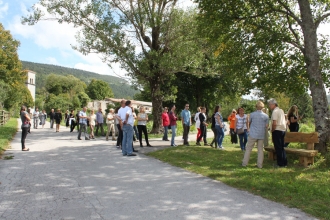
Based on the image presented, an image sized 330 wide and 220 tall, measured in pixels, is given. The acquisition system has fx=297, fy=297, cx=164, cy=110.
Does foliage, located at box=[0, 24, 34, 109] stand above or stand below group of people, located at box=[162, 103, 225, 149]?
above

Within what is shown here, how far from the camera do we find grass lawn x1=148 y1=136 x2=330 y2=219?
5.24 m

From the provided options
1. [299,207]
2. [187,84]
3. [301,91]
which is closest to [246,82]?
[301,91]

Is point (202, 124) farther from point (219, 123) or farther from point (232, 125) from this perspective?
point (232, 125)

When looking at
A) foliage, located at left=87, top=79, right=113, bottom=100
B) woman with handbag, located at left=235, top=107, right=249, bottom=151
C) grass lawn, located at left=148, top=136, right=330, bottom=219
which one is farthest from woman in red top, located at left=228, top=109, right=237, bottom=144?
foliage, located at left=87, top=79, right=113, bottom=100

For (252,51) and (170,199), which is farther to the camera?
(252,51)

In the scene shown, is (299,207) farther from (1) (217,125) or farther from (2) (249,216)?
(1) (217,125)

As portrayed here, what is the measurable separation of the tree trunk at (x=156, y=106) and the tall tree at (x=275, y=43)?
357 inches

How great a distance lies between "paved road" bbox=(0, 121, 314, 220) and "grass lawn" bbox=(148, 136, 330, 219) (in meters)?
0.38

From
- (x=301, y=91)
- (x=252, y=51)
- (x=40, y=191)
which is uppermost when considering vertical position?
(x=252, y=51)

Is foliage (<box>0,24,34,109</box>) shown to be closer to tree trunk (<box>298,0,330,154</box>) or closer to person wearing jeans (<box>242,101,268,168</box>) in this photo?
person wearing jeans (<box>242,101,268,168</box>)

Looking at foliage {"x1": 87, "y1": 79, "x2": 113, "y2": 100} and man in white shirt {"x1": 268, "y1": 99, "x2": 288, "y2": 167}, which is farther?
foliage {"x1": 87, "y1": 79, "x2": 113, "y2": 100}

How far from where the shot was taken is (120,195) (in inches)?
216

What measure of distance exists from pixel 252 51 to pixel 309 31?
1.85 metres

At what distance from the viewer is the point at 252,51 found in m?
10.3
